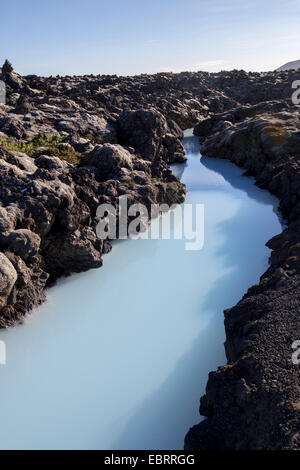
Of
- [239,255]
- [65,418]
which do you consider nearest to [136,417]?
[65,418]

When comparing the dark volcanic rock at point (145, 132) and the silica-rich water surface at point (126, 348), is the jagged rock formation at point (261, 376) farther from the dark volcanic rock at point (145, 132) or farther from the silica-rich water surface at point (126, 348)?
the dark volcanic rock at point (145, 132)

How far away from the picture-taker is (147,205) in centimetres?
3025


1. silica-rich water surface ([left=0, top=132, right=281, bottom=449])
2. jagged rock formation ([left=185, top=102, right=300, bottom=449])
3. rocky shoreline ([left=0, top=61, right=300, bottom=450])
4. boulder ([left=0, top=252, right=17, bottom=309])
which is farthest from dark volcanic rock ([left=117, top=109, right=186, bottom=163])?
boulder ([left=0, top=252, right=17, bottom=309])

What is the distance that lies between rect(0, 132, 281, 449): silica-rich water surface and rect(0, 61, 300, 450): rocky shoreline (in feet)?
4.32

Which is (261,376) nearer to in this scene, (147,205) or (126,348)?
(126,348)

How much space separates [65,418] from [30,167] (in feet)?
61.0

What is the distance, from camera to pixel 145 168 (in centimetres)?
3544

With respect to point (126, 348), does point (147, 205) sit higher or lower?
higher

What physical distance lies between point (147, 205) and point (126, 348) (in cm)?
1632

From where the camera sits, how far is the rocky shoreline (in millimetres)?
10680

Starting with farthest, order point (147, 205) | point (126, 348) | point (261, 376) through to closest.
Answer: point (147, 205), point (126, 348), point (261, 376)

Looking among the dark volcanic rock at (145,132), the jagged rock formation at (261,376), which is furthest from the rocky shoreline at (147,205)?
the dark volcanic rock at (145,132)

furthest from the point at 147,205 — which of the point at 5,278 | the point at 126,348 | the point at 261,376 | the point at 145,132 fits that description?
the point at 261,376

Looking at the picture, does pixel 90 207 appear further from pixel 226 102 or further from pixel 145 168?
pixel 226 102
